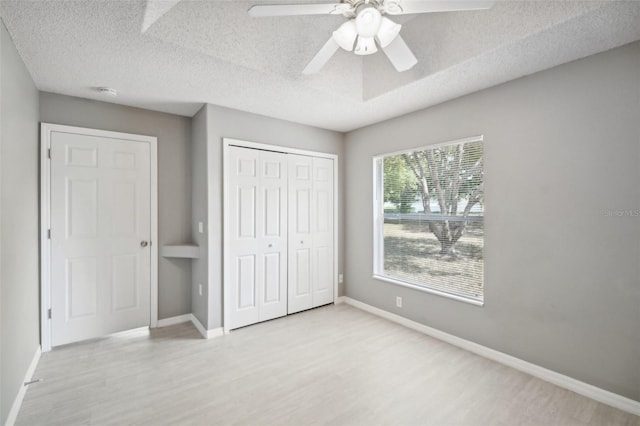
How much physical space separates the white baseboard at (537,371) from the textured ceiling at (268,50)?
91.3 inches

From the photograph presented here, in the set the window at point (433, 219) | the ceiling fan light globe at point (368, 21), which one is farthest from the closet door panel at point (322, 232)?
the ceiling fan light globe at point (368, 21)

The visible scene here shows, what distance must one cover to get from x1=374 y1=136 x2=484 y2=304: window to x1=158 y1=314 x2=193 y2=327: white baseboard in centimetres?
234

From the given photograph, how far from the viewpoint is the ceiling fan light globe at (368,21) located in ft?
4.81

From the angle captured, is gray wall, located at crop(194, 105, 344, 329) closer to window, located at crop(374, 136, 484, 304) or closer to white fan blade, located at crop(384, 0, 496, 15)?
window, located at crop(374, 136, 484, 304)

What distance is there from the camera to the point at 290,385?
2244 millimetres

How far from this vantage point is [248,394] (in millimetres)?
2137

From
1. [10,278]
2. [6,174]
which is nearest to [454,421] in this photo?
[10,278]

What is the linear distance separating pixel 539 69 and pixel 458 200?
123cm

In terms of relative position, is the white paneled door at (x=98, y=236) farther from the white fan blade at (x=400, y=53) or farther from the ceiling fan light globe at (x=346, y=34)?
the white fan blade at (x=400, y=53)

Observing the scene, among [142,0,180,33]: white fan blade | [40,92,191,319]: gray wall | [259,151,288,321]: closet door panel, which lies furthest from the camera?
[259,151,288,321]: closet door panel

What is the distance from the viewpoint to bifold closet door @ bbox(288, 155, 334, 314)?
374 cm

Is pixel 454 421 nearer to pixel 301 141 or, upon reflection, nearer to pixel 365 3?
pixel 365 3

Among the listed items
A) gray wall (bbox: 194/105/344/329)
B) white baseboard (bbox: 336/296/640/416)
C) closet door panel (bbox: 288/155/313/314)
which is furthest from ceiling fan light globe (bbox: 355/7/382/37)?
white baseboard (bbox: 336/296/640/416)

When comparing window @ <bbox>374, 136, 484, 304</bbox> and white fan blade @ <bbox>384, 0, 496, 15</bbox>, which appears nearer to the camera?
white fan blade @ <bbox>384, 0, 496, 15</bbox>
